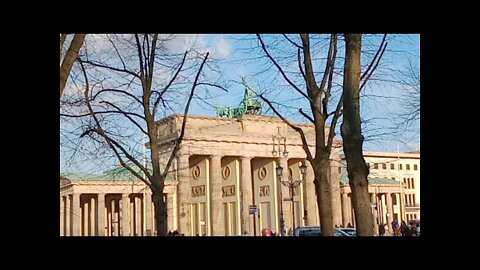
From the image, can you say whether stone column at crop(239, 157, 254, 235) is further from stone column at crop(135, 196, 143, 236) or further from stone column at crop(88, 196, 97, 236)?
stone column at crop(88, 196, 97, 236)

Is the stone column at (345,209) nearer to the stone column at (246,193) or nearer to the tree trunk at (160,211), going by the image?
the stone column at (246,193)

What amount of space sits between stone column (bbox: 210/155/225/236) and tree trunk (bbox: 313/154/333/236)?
2827 cm

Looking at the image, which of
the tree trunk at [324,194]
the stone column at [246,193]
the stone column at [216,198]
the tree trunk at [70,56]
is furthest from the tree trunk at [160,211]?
the stone column at [246,193]

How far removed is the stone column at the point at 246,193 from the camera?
1564 inches

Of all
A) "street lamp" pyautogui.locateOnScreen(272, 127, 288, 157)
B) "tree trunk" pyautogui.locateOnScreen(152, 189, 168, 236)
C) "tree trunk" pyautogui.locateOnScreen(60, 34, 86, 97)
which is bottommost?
"tree trunk" pyautogui.locateOnScreen(152, 189, 168, 236)

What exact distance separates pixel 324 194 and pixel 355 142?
2112 mm

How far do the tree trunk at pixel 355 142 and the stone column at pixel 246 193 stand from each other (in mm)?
30161

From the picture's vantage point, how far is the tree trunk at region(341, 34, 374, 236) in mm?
9016

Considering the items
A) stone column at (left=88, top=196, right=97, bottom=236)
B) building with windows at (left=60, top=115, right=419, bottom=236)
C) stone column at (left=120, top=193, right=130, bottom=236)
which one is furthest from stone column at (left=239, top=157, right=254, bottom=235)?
stone column at (left=88, top=196, right=97, bottom=236)

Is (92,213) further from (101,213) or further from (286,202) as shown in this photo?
(286,202)

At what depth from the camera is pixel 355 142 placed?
9055mm
